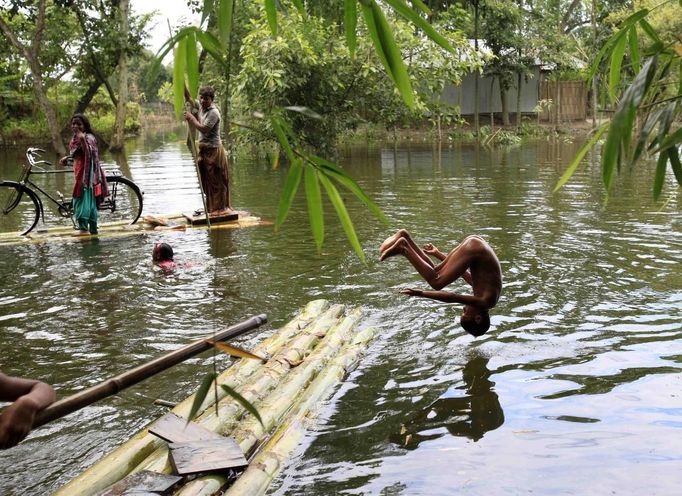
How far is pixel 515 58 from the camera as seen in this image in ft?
101

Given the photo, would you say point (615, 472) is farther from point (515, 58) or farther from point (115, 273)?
point (515, 58)

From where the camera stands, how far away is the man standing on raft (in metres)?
5.63

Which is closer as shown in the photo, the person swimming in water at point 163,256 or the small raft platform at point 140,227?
the person swimming in water at point 163,256

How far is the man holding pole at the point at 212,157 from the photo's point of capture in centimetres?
1146

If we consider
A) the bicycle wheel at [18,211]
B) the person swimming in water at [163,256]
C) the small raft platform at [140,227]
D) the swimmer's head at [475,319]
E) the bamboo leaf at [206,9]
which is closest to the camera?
the bamboo leaf at [206,9]

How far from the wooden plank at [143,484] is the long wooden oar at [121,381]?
0.59m

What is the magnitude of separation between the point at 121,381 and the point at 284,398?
1800 millimetres

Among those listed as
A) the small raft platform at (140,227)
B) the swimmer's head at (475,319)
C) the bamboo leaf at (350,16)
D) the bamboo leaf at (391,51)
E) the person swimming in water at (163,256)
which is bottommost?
the swimmer's head at (475,319)

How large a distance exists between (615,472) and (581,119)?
1406 inches

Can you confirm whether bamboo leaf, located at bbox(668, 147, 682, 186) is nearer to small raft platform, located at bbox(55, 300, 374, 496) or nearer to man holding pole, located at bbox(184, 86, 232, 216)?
small raft platform, located at bbox(55, 300, 374, 496)

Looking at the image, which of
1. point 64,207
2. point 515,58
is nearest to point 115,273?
point 64,207

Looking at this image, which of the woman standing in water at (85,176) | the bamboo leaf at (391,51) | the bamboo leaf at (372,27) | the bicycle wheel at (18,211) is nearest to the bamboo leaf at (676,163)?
the bamboo leaf at (391,51)

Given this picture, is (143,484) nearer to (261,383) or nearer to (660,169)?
(261,383)

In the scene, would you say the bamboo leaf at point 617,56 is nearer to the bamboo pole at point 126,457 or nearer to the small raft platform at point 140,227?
the bamboo pole at point 126,457
